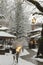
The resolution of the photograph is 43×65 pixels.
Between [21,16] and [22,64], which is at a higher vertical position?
[21,16]

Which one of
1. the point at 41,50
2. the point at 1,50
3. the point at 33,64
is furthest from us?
the point at 1,50

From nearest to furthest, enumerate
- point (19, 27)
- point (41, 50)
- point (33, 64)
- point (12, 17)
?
point (33, 64) → point (41, 50) → point (19, 27) → point (12, 17)

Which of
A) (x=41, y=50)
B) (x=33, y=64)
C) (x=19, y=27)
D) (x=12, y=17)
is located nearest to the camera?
(x=33, y=64)

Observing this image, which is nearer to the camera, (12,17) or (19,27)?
(19,27)

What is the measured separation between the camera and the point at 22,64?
71.9 ft

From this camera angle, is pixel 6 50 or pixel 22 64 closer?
pixel 22 64

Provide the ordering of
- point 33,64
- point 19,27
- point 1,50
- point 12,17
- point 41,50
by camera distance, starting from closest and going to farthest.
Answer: point 33,64, point 41,50, point 1,50, point 19,27, point 12,17

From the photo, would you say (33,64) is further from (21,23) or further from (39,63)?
(21,23)

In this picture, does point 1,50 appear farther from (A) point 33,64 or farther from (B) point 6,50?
(A) point 33,64

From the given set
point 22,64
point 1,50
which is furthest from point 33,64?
point 1,50

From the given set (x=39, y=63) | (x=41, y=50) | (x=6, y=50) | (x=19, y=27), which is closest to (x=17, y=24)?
(x=19, y=27)

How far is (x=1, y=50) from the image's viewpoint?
33469 millimetres

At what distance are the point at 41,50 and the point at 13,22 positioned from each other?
41.3m

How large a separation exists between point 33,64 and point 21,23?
44300 mm
